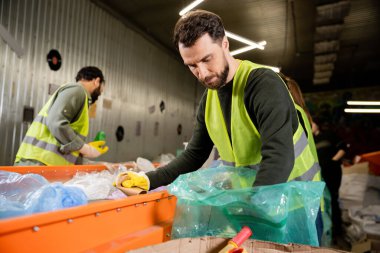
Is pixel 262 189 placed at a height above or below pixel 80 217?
above

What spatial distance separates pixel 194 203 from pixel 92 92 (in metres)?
2.04

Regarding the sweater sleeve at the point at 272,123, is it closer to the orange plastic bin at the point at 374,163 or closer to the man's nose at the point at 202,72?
the man's nose at the point at 202,72

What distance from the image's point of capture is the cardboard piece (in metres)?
0.86

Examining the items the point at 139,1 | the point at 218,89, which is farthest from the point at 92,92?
the point at 139,1

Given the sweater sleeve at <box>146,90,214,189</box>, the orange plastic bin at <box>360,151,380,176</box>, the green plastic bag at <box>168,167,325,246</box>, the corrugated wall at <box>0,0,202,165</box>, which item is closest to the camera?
the green plastic bag at <box>168,167,325,246</box>

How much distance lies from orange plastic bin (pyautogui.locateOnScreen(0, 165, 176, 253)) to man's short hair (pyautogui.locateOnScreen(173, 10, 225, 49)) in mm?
673

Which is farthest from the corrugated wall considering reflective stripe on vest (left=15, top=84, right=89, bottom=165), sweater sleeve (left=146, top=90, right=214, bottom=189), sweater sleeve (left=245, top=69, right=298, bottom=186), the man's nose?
sweater sleeve (left=245, top=69, right=298, bottom=186)

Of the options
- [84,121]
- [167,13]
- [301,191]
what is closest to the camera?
[301,191]

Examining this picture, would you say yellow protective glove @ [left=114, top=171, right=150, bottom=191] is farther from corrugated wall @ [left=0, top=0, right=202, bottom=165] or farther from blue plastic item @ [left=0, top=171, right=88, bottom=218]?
corrugated wall @ [left=0, top=0, right=202, bottom=165]

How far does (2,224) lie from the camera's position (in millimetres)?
689

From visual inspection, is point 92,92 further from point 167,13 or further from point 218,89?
point 167,13

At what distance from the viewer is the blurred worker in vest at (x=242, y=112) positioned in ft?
3.65

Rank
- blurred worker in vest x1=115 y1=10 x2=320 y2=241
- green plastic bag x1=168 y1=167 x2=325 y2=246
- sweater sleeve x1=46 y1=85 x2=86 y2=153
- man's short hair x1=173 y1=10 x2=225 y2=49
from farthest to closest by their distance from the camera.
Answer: sweater sleeve x1=46 y1=85 x2=86 y2=153 < man's short hair x1=173 y1=10 x2=225 y2=49 < blurred worker in vest x1=115 y1=10 x2=320 y2=241 < green plastic bag x1=168 y1=167 x2=325 y2=246

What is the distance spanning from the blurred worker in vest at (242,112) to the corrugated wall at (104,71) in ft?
9.93
